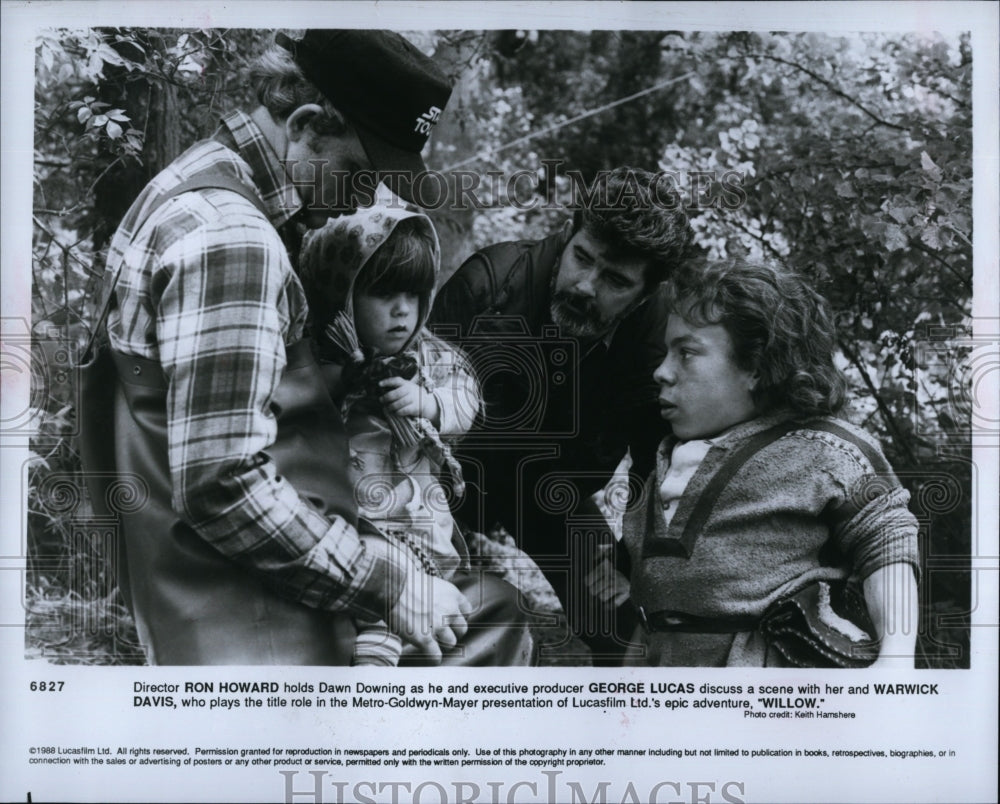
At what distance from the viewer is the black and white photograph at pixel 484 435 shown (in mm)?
4641

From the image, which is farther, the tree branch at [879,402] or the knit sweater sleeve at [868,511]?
the tree branch at [879,402]

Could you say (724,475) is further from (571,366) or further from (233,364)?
(233,364)

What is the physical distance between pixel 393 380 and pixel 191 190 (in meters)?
0.99

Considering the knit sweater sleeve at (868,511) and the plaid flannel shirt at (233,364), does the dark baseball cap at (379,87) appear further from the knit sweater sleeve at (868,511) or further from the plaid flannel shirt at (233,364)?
the knit sweater sleeve at (868,511)

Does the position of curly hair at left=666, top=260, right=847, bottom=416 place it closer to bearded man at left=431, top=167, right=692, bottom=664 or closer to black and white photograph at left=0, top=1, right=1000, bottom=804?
black and white photograph at left=0, top=1, right=1000, bottom=804

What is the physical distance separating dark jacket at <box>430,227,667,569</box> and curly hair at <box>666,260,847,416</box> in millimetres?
152

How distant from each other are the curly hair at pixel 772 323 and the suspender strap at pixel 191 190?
1.57 metres

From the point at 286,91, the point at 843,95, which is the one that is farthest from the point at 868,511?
the point at 286,91

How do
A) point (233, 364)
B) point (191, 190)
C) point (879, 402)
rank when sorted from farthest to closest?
point (879, 402), point (191, 190), point (233, 364)

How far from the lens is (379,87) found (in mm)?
4688

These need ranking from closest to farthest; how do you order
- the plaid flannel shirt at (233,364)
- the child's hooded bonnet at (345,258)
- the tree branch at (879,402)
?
1. the plaid flannel shirt at (233,364)
2. the child's hooded bonnet at (345,258)
3. the tree branch at (879,402)

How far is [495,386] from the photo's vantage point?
4.69 metres

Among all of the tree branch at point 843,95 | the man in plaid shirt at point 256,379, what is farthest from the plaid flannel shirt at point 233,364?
the tree branch at point 843,95

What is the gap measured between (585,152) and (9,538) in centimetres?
252
